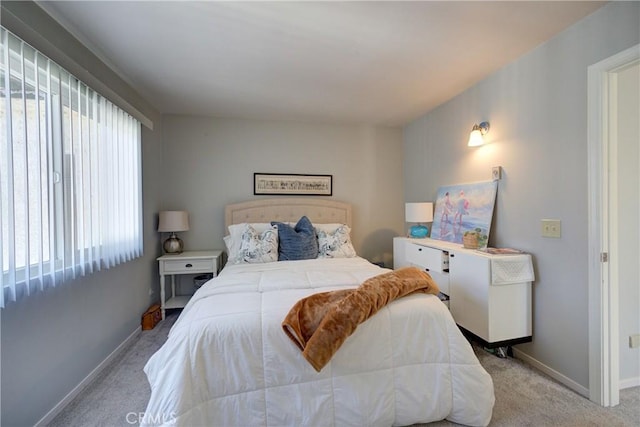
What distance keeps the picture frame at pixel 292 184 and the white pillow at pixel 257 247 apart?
770mm

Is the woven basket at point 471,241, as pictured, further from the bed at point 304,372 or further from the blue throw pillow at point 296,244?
the blue throw pillow at point 296,244

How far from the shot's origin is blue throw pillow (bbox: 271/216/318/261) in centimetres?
277

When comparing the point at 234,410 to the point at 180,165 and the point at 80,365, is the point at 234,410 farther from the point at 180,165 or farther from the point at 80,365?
the point at 180,165

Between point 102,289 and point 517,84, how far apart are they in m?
3.66

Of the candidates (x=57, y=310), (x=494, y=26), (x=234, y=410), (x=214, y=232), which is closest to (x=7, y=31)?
(x=57, y=310)

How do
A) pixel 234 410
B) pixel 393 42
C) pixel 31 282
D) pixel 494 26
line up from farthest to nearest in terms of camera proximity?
pixel 393 42 < pixel 494 26 < pixel 31 282 < pixel 234 410

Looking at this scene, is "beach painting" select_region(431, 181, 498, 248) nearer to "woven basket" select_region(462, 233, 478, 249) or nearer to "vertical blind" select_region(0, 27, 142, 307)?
"woven basket" select_region(462, 233, 478, 249)

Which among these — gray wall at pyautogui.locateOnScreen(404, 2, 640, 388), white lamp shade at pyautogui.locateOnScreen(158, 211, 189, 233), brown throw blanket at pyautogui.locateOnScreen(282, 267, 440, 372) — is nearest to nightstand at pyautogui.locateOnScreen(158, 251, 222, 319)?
white lamp shade at pyautogui.locateOnScreen(158, 211, 189, 233)

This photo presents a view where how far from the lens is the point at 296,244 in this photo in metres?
2.79

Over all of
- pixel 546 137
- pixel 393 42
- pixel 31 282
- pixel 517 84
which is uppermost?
pixel 393 42

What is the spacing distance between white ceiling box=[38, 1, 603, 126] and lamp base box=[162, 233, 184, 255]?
157 centimetres

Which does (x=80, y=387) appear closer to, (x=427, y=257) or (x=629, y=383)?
(x=427, y=257)

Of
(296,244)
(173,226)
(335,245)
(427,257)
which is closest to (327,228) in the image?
(335,245)

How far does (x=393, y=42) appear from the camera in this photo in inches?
72.9
